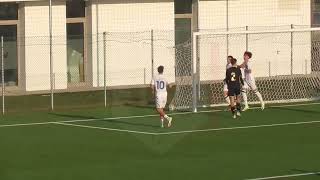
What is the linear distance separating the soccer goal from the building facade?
381 millimetres

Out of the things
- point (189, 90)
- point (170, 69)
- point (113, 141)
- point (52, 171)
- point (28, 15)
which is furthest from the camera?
point (170, 69)

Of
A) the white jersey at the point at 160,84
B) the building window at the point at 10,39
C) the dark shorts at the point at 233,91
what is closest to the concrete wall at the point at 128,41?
the building window at the point at 10,39

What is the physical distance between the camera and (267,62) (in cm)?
3881

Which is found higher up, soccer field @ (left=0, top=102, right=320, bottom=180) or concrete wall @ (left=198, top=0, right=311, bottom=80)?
concrete wall @ (left=198, top=0, right=311, bottom=80)

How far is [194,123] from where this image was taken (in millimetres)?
25422

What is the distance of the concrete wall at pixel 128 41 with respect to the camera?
35812 mm

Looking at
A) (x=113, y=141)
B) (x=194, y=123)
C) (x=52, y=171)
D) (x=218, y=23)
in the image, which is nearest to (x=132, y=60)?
(x=218, y=23)

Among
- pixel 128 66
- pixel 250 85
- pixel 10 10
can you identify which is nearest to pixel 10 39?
pixel 10 10

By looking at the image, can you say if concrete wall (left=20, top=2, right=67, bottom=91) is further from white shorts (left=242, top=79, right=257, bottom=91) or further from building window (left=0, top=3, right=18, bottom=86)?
white shorts (left=242, top=79, right=257, bottom=91)

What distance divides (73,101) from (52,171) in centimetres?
1427

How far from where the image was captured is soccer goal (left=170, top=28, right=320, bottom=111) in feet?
109

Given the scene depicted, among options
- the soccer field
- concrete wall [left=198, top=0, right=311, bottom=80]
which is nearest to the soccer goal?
concrete wall [left=198, top=0, right=311, bottom=80]

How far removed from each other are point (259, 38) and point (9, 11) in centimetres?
1117

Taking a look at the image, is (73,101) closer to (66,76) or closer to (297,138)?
(66,76)
